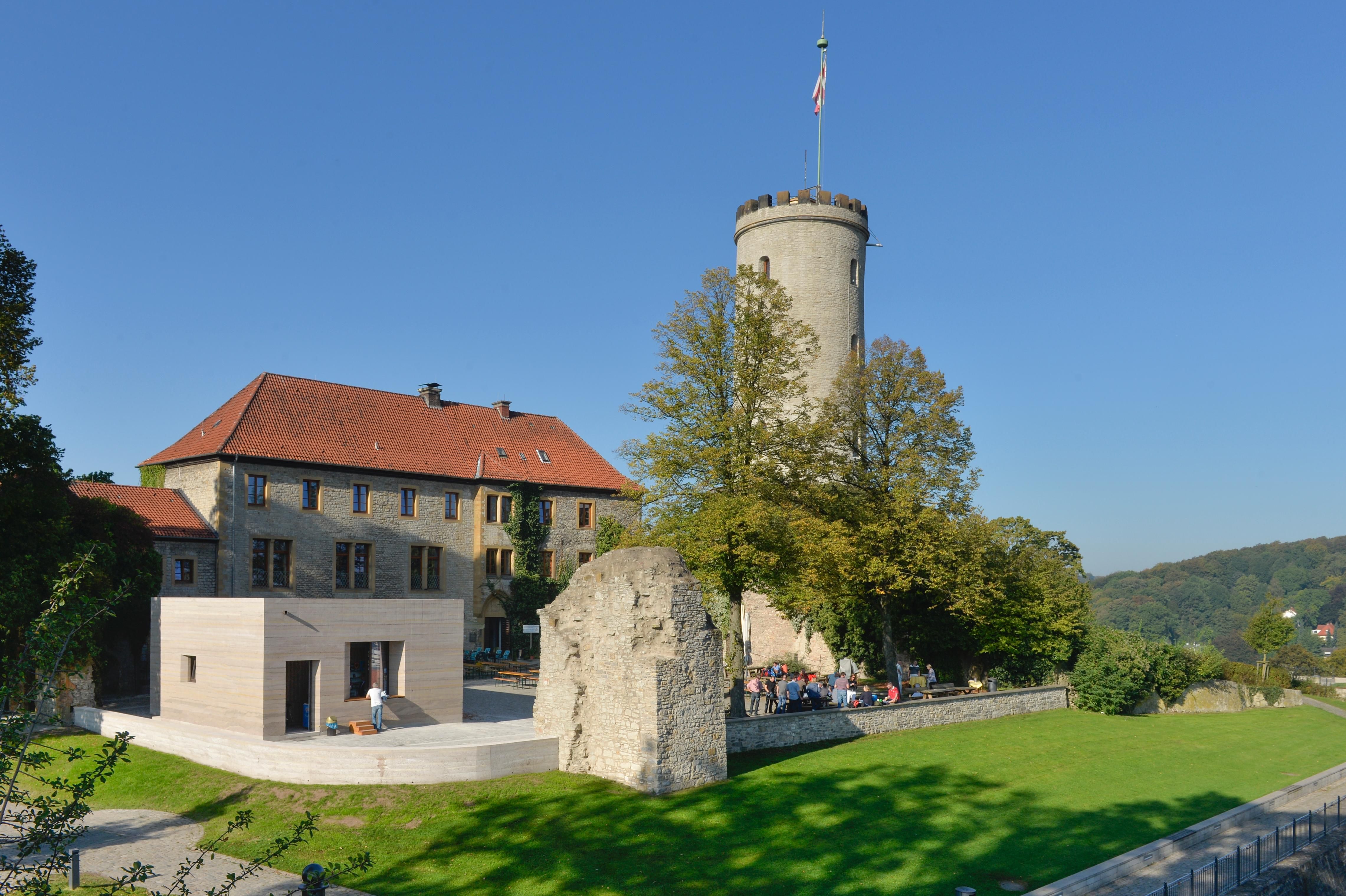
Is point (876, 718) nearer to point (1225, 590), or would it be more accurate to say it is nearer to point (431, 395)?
point (431, 395)

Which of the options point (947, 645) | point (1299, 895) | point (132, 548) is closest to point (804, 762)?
point (1299, 895)

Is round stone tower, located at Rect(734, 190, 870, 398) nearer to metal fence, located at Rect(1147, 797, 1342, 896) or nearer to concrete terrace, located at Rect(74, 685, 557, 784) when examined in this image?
concrete terrace, located at Rect(74, 685, 557, 784)

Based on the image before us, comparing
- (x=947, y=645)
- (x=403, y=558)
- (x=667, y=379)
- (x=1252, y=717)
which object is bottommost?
(x=1252, y=717)

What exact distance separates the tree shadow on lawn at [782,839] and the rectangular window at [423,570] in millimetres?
23885

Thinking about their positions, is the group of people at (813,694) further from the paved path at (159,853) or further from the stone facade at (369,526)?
the stone facade at (369,526)

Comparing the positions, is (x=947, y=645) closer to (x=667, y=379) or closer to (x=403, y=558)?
(x=667, y=379)

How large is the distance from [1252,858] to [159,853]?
58.4ft

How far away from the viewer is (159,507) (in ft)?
114

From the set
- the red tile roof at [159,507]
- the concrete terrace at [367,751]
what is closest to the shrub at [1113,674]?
the concrete terrace at [367,751]

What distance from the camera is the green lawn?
14414 mm

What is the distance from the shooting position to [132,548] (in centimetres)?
2961

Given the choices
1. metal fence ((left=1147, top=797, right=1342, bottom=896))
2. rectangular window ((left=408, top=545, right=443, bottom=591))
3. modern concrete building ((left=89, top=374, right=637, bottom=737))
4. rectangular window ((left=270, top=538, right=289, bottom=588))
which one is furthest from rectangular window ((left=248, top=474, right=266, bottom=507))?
metal fence ((left=1147, top=797, right=1342, bottom=896))

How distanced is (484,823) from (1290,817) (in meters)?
14.9

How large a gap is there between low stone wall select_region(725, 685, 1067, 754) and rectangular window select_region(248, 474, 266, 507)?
22.7 metres
